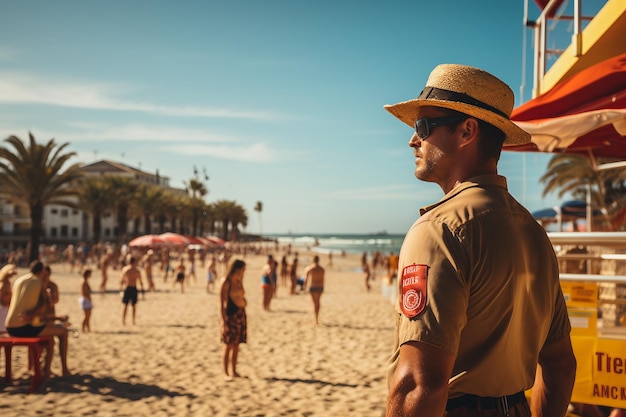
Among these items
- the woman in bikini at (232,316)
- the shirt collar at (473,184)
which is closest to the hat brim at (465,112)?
the shirt collar at (473,184)

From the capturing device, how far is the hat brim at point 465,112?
1.47 m

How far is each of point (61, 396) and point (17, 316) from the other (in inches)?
49.8

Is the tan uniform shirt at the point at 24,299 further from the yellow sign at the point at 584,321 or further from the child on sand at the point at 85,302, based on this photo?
the yellow sign at the point at 584,321

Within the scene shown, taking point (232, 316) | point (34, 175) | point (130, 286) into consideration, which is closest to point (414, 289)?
point (232, 316)

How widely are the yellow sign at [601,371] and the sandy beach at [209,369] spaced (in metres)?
3.55

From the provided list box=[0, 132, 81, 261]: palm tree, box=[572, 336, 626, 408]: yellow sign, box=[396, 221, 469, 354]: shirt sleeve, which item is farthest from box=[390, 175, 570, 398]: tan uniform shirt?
box=[0, 132, 81, 261]: palm tree

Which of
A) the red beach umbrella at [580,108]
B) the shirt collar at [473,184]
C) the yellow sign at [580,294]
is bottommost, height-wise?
the yellow sign at [580,294]

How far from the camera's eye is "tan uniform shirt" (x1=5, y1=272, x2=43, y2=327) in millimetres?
6953

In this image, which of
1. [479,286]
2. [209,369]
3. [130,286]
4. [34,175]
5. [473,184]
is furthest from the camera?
[34,175]

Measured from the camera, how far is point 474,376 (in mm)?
1363

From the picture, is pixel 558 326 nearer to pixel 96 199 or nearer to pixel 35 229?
pixel 35 229

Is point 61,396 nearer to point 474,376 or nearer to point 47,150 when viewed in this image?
point 474,376

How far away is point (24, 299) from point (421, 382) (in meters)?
7.20

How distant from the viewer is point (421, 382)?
1214mm
